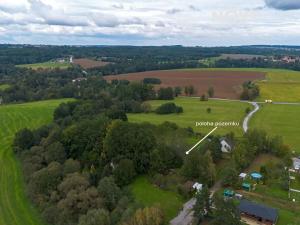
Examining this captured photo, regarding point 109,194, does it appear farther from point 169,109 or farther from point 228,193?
point 169,109

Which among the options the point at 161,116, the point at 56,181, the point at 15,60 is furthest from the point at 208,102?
the point at 15,60

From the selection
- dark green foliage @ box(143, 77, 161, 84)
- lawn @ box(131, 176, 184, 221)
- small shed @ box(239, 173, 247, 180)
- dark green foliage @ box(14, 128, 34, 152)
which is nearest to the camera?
lawn @ box(131, 176, 184, 221)

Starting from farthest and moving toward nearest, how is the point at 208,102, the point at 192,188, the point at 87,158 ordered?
the point at 208,102 < the point at 87,158 < the point at 192,188

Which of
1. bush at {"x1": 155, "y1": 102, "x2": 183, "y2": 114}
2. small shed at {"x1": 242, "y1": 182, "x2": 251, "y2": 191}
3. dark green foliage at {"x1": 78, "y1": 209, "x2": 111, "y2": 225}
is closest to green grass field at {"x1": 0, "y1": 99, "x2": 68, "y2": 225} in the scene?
dark green foliage at {"x1": 78, "y1": 209, "x2": 111, "y2": 225}

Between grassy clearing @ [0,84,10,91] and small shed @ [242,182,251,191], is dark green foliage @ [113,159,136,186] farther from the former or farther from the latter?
grassy clearing @ [0,84,10,91]

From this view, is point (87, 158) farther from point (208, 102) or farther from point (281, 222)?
point (208, 102)

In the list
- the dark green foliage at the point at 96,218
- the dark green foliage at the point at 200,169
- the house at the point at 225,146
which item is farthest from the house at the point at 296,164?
the dark green foliage at the point at 96,218
